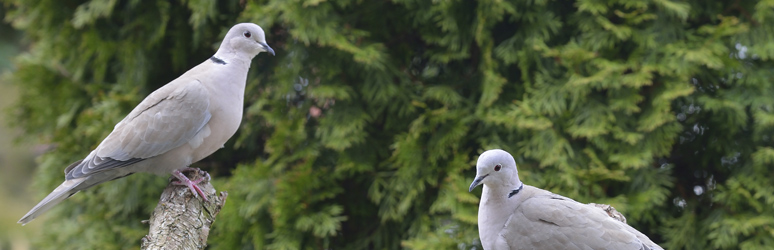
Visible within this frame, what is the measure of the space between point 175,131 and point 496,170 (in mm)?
1143

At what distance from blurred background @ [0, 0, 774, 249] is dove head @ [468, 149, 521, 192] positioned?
0.89 meters

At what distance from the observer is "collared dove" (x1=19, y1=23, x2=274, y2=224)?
7.85 ft

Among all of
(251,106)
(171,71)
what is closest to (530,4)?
(251,106)

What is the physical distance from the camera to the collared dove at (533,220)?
200 centimetres

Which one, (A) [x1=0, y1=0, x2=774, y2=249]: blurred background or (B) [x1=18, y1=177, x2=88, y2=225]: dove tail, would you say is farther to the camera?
(A) [x1=0, y1=0, x2=774, y2=249]: blurred background

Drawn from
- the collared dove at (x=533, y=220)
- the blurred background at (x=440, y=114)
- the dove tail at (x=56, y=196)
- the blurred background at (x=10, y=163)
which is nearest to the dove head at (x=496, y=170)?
the collared dove at (x=533, y=220)

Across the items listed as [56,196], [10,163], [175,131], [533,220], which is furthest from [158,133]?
[10,163]

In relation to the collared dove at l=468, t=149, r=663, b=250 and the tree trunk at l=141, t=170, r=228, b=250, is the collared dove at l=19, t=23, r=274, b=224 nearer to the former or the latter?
the tree trunk at l=141, t=170, r=228, b=250

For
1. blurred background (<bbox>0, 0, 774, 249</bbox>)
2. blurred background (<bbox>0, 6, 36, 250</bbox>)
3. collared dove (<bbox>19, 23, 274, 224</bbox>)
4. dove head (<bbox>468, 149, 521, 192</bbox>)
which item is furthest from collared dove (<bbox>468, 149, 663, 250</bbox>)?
blurred background (<bbox>0, 6, 36, 250</bbox>)

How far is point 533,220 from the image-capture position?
212cm

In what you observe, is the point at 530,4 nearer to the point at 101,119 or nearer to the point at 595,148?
the point at 595,148

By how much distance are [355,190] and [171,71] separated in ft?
4.73

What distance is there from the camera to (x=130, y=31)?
4098mm

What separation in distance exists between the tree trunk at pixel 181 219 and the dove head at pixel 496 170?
2.95 feet
